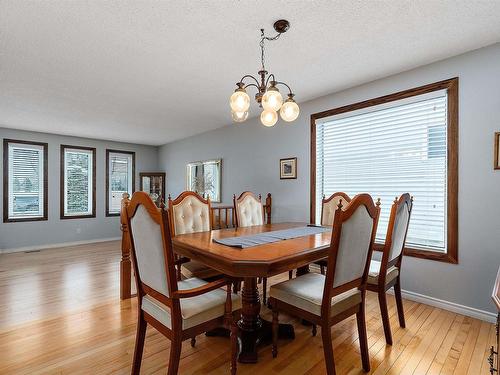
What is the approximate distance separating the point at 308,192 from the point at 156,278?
8.79 ft

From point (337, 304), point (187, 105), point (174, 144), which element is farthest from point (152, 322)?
point (174, 144)

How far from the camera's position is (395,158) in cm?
289

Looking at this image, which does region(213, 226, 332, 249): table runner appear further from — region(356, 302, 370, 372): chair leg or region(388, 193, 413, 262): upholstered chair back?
region(356, 302, 370, 372): chair leg

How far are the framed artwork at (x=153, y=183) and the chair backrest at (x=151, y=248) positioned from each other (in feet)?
17.9

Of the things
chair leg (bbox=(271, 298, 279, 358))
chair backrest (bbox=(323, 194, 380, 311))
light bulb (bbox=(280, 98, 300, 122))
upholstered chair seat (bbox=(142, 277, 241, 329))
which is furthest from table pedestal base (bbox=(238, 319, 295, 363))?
light bulb (bbox=(280, 98, 300, 122))

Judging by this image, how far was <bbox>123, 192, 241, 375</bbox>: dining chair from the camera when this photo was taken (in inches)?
49.9

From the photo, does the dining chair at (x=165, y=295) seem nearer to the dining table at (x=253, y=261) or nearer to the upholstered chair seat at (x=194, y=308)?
the upholstered chair seat at (x=194, y=308)

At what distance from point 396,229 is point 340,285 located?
2.44ft

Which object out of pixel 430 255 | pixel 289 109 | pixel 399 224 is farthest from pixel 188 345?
pixel 430 255

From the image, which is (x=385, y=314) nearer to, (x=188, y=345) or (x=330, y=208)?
(x=330, y=208)

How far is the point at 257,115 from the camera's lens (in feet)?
14.4

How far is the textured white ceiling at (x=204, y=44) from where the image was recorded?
1.79 meters

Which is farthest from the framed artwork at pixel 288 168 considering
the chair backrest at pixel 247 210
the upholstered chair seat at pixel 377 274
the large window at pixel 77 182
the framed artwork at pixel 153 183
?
the large window at pixel 77 182

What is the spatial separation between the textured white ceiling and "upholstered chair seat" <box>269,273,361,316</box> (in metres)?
1.87
